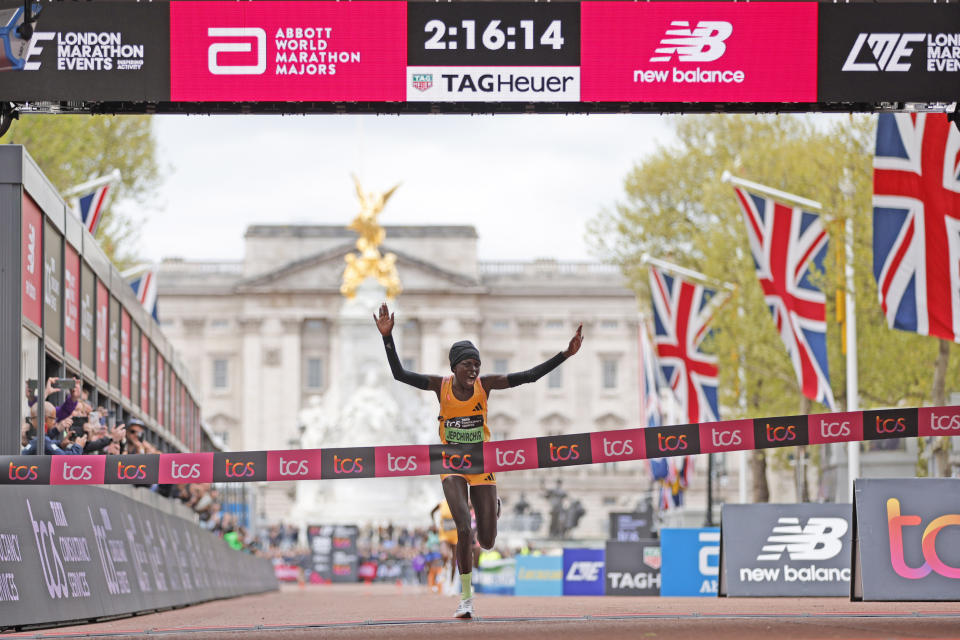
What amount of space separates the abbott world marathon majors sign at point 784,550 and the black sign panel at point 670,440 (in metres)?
5.68

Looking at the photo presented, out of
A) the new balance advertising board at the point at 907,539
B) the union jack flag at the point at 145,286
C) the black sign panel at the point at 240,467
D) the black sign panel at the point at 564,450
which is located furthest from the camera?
the union jack flag at the point at 145,286

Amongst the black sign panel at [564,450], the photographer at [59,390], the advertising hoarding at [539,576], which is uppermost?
the photographer at [59,390]

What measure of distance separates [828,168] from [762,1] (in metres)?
23.9

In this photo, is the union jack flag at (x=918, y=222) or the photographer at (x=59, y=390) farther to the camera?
the union jack flag at (x=918, y=222)

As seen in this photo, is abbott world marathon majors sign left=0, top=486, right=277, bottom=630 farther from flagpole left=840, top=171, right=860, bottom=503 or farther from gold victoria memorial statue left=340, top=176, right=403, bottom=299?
gold victoria memorial statue left=340, top=176, right=403, bottom=299

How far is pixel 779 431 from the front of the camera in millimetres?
14812

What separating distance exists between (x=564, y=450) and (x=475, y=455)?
1388 mm

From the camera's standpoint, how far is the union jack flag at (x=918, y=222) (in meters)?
21.7

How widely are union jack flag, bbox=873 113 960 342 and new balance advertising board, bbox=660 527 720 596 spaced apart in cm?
767

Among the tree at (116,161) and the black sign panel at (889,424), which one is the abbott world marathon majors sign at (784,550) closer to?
the black sign panel at (889,424)

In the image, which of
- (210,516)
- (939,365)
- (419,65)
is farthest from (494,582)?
(419,65)

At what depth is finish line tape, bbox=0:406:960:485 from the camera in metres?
13.8

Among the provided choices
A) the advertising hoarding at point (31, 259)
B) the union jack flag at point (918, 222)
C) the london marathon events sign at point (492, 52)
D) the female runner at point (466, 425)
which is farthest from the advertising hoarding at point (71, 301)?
the union jack flag at point (918, 222)

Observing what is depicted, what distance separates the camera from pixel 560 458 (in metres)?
14.8
